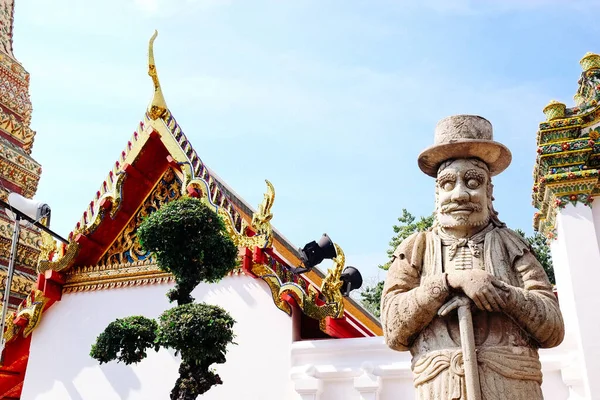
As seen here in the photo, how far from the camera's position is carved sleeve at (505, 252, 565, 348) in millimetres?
3258

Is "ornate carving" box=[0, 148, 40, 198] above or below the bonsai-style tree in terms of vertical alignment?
above

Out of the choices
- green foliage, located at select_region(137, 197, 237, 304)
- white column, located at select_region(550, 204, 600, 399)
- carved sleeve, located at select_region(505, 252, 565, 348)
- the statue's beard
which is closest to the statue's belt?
carved sleeve, located at select_region(505, 252, 565, 348)

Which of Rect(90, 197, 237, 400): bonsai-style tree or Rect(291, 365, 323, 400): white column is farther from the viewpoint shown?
Rect(291, 365, 323, 400): white column

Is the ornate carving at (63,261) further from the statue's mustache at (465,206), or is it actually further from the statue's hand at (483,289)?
the statue's hand at (483,289)

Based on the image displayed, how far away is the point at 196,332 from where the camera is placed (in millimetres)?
4934

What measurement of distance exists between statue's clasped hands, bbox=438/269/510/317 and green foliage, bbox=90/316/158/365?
113 inches

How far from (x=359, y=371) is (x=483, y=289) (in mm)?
3405

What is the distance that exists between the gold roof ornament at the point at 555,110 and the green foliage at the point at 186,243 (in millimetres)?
4229

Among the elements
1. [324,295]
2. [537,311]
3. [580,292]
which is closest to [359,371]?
[324,295]

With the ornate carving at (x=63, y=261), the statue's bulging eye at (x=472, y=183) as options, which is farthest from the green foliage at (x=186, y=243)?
the ornate carving at (x=63, y=261)

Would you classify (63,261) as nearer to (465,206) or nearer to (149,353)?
(149,353)

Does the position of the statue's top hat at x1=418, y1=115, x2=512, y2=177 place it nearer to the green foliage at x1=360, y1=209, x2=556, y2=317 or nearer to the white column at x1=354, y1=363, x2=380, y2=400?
the white column at x1=354, y1=363, x2=380, y2=400

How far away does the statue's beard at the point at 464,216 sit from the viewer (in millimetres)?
3621

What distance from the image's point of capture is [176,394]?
506 centimetres
